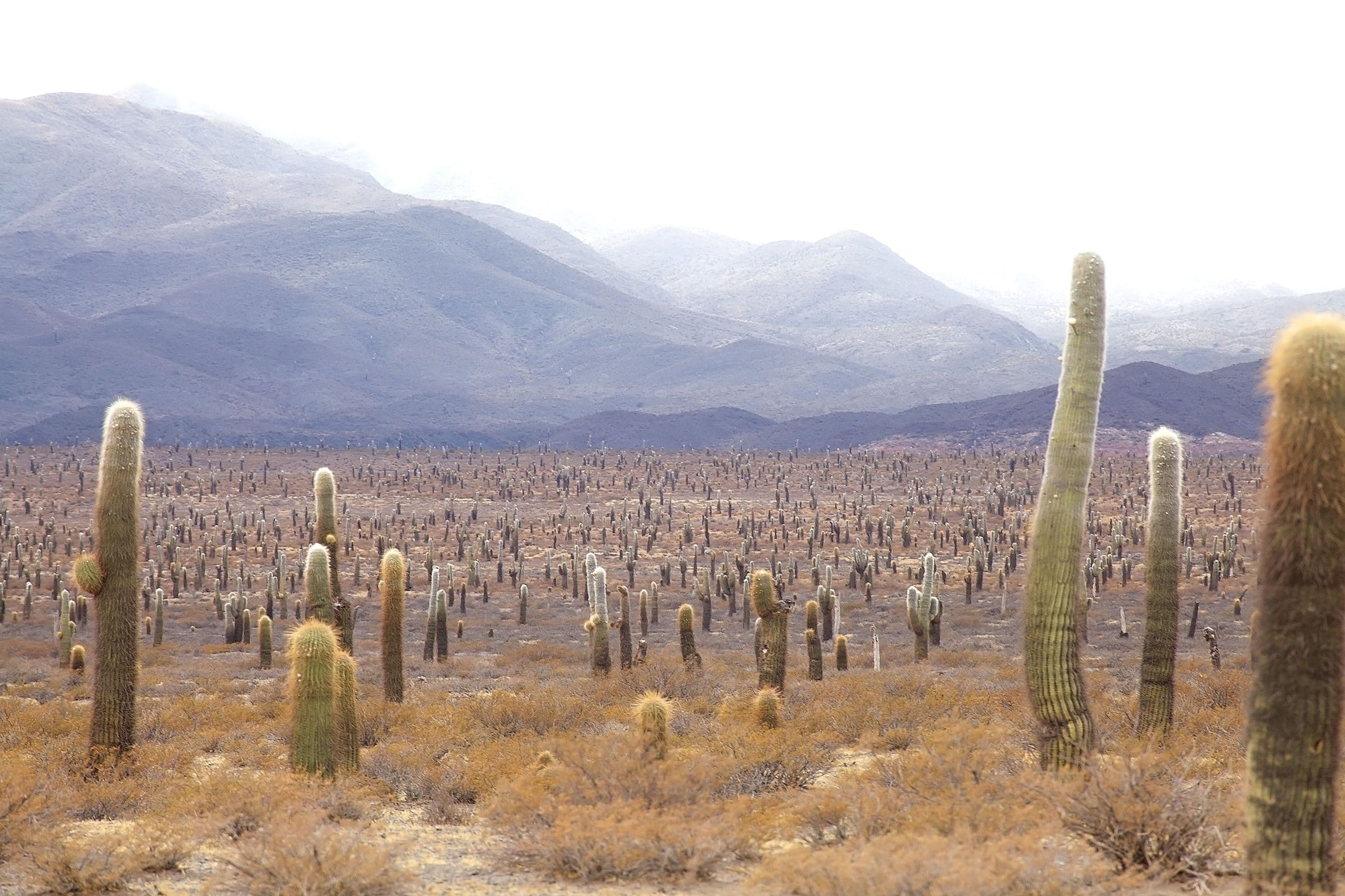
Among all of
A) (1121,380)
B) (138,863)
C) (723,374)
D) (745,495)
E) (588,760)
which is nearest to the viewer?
(138,863)

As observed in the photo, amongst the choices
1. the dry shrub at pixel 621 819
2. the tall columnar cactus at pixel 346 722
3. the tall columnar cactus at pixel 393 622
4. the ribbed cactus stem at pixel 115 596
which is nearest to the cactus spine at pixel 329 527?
the tall columnar cactus at pixel 393 622

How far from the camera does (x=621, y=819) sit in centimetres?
888

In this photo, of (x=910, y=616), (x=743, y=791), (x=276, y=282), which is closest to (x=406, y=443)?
(x=276, y=282)

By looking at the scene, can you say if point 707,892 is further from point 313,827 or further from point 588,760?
point 313,827

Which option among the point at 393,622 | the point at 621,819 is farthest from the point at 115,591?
the point at 621,819

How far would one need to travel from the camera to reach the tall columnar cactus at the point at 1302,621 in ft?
22.1

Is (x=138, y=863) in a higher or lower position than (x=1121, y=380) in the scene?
lower

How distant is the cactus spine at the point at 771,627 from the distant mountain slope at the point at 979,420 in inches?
4044

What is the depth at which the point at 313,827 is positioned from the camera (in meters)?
8.34

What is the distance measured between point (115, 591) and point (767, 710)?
6.96 meters

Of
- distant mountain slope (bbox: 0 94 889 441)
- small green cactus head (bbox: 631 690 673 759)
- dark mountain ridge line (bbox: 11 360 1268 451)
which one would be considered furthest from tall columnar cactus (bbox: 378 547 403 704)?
distant mountain slope (bbox: 0 94 889 441)

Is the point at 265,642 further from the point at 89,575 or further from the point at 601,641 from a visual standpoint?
the point at 89,575

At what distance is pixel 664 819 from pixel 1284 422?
15.6 feet

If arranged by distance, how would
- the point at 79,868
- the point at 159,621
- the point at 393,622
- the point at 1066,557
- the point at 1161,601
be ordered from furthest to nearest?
the point at 159,621, the point at 393,622, the point at 1161,601, the point at 1066,557, the point at 79,868
